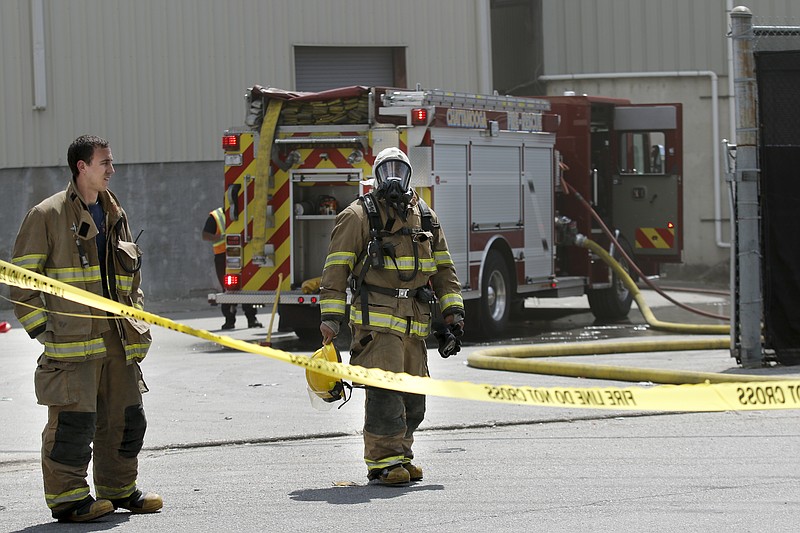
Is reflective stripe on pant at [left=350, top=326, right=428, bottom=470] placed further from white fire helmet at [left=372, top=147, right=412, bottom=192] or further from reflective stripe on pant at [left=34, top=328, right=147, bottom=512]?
reflective stripe on pant at [left=34, top=328, right=147, bottom=512]

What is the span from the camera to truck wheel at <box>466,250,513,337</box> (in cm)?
1481

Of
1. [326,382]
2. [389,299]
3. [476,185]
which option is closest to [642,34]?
[476,185]

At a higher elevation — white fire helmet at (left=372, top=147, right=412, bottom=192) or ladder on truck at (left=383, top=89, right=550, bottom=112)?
ladder on truck at (left=383, top=89, right=550, bottom=112)

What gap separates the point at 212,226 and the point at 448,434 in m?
7.19

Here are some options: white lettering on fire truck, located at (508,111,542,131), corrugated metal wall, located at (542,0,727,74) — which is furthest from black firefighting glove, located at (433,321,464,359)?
corrugated metal wall, located at (542,0,727,74)

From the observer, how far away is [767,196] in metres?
11.4

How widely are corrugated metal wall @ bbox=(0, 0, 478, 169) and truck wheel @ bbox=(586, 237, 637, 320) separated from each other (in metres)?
5.65

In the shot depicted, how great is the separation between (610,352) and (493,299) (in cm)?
257

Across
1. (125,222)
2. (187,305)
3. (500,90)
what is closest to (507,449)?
(125,222)

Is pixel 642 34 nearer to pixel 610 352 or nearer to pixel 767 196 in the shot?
pixel 610 352

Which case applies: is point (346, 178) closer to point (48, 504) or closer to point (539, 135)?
point (539, 135)

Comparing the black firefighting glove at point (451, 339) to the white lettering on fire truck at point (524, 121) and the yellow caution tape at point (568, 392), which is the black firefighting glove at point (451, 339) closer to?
the yellow caution tape at point (568, 392)

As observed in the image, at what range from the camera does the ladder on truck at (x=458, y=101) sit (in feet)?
44.4

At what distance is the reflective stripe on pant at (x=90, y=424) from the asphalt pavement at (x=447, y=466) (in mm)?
187
